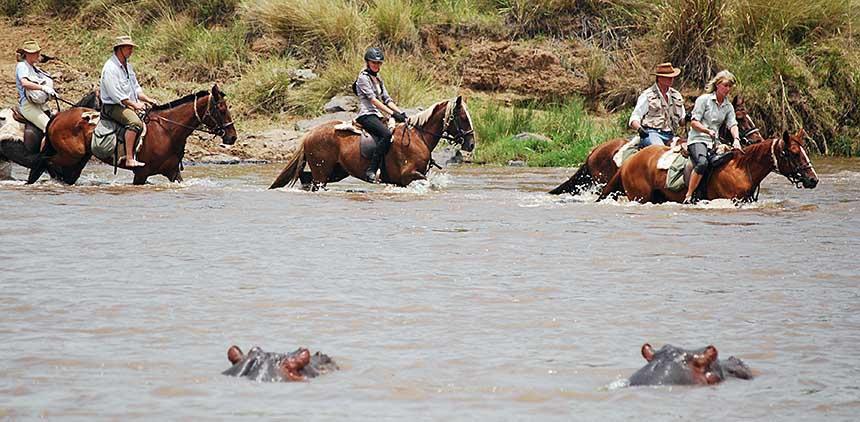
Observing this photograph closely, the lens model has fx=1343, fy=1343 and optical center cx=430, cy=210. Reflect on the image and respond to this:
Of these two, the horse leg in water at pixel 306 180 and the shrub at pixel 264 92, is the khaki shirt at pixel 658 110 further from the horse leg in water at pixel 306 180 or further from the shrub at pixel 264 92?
the shrub at pixel 264 92

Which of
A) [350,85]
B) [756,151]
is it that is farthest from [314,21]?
[756,151]

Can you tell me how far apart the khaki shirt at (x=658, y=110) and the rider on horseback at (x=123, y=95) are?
5.65m

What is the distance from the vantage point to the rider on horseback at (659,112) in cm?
1427

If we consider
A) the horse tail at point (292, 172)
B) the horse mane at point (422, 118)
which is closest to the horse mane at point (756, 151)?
the horse mane at point (422, 118)

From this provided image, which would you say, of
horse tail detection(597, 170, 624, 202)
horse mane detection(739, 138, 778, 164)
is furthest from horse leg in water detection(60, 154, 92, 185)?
horse mane detection(739, 138, 778, 164)

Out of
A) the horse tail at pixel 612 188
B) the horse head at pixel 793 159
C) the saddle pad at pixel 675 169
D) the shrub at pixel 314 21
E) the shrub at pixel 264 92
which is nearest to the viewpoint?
the horse head at pixel 793 159

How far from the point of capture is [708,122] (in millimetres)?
13383

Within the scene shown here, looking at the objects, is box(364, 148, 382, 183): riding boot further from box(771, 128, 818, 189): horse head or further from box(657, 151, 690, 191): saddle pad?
box(771, 128, 818, 189): horse head

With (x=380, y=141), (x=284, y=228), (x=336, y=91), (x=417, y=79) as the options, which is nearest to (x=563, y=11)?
(x=417, y=79)

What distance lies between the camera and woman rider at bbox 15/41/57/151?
15.8 m

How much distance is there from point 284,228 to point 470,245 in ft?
6.42

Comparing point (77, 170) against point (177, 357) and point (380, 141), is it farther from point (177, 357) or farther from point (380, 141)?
point (177, 357)

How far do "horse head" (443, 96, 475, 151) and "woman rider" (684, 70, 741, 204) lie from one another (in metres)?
3.14

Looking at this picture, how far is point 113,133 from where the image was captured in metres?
15.4
